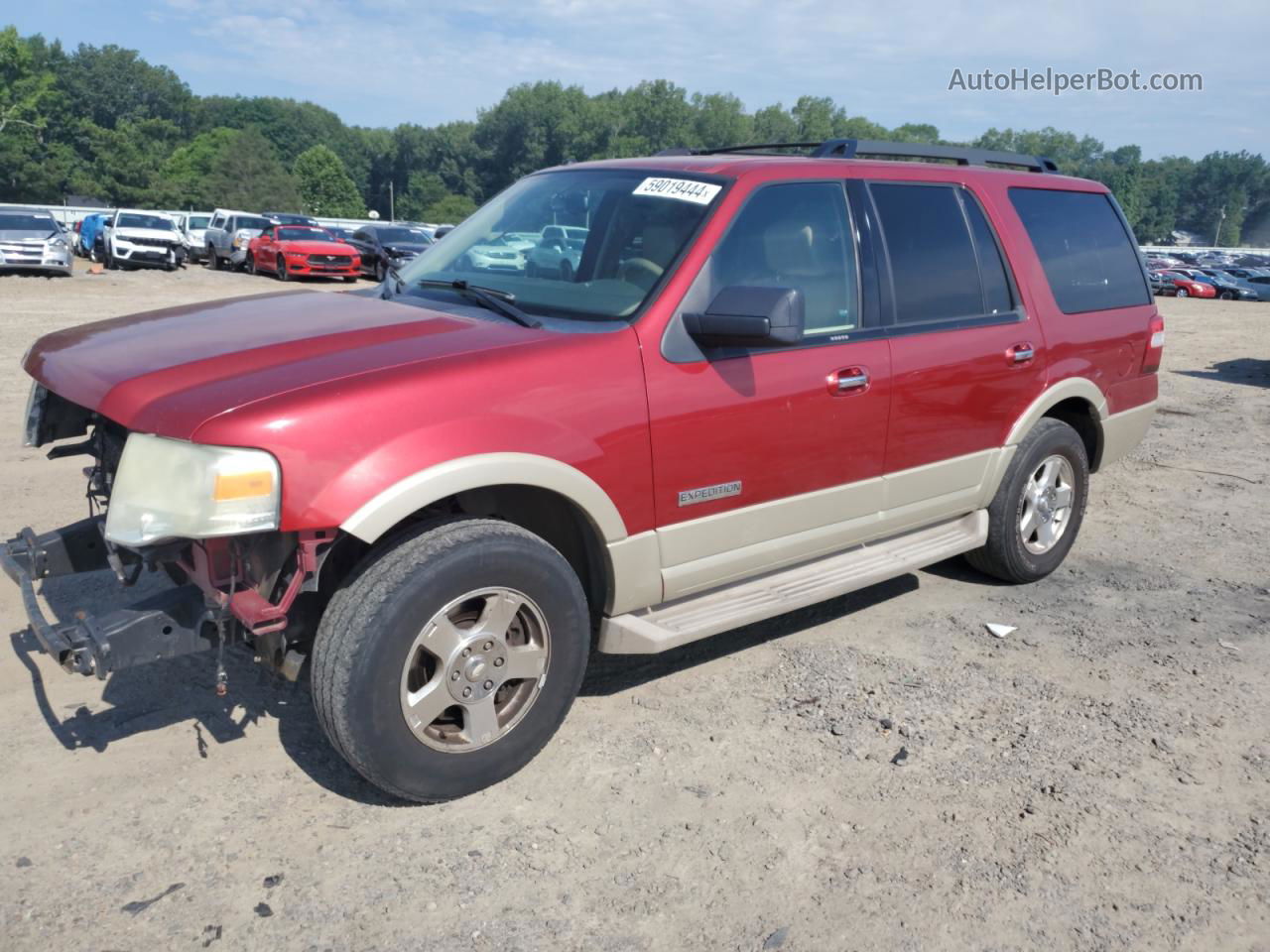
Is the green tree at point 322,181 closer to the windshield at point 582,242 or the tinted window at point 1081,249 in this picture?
the tinted window at point 1081,249

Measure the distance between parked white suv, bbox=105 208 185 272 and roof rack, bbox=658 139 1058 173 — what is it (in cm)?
2605

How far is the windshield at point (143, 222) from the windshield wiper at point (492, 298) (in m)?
27.1

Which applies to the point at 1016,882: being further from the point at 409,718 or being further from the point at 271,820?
the point at 271,820

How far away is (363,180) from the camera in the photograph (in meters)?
134

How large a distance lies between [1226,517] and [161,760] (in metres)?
6.55

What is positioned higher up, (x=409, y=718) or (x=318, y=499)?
(x=318, y=499)

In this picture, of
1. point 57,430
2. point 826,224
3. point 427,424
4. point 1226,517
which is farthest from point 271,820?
point 1226,517

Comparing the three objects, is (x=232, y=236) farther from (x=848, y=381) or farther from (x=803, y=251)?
(x=848, y=381)

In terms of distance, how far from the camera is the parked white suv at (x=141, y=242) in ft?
91.1

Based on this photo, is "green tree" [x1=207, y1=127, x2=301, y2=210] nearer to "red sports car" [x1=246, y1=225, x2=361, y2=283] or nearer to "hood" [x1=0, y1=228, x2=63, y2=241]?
"red sports car" [x1=246, y1=225, x2=361, y2=283]

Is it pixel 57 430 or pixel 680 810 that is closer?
pixel 680 810

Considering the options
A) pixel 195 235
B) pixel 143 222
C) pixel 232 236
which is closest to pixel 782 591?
pixel 143 222

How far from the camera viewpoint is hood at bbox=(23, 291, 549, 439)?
10.3 ft

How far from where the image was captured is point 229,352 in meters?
3.47
